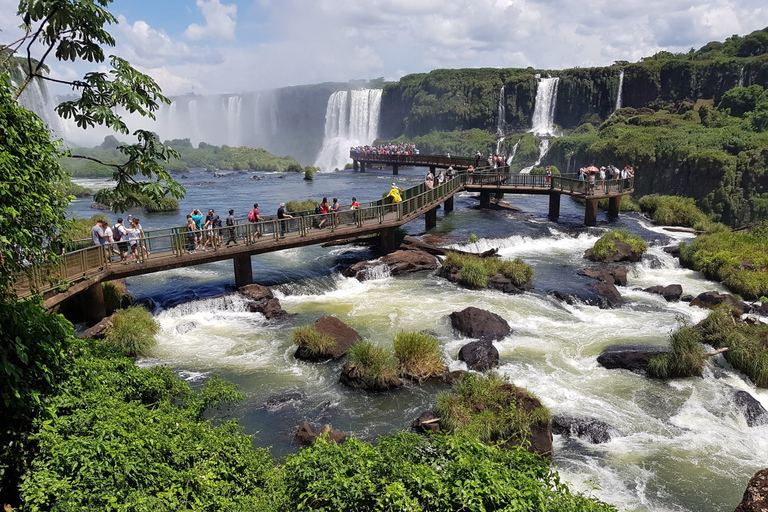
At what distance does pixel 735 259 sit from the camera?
67.6ft

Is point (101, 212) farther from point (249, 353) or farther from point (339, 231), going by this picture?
point (249, 353)

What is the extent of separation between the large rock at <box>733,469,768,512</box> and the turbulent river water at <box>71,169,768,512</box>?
169 cm

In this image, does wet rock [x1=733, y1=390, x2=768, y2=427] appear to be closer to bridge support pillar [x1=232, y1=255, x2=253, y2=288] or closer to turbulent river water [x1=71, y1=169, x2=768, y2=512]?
turbulent river water [x1=71, y1=169, x2=768, y2=512]

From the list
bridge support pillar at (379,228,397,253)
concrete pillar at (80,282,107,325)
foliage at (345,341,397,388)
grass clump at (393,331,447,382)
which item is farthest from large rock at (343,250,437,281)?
concrete pillar at (80,282,107,325)

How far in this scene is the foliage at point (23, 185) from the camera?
587 cm

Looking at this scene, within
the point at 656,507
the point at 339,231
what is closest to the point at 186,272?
the point at 339,231

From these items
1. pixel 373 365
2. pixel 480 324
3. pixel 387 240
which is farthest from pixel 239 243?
pixel 480 324

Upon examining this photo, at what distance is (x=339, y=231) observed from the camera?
2089cm

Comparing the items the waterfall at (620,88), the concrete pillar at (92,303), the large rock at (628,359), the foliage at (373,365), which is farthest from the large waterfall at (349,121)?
the large rock at (628,359)

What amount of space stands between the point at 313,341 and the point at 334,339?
0.59m

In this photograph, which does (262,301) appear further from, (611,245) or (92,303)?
(611,245)

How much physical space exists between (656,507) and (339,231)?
1458 centimetres

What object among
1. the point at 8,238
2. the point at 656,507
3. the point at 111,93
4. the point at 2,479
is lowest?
the point at 656,507

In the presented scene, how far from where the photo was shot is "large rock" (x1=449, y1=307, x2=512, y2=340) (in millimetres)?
15023
